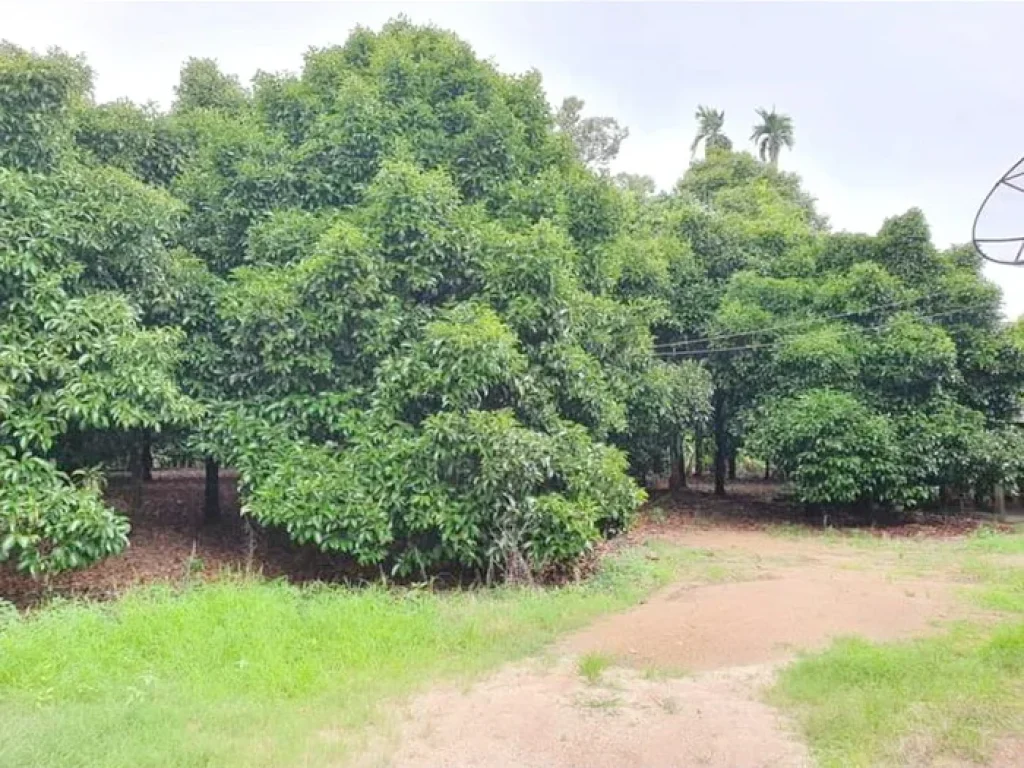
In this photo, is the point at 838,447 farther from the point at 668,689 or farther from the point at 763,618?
the point at 668,689

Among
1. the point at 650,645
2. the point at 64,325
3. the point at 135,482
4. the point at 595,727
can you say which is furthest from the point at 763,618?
the point at 135,482

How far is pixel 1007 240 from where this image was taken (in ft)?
15.8

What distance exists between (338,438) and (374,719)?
164 inches

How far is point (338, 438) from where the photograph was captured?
793cm

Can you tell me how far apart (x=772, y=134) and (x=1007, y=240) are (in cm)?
3299

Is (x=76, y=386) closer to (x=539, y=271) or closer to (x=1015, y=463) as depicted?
(x=539, y=271)

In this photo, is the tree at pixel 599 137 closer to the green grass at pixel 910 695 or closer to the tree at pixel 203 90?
the tree at pixel 203 90

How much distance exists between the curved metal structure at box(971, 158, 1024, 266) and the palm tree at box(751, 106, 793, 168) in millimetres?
31793

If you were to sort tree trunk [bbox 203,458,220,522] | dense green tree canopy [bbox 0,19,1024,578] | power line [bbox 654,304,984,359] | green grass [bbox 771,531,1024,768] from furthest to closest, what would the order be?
power line [bbox 654,304,984,359] < tree trunk [bbox 203,458,220,522] < dense green tree canopy [bbox 0,19,1024,578] < green grass [bbox 771,531,1024,768]

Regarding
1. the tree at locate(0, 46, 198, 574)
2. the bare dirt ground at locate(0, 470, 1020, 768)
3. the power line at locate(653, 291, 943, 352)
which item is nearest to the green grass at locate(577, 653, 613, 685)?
the bare dirt ground at locate(0, 470, 1020, 768)

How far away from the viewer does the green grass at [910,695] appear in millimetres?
3631

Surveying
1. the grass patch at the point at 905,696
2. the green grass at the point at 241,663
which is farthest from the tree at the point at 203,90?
the grass patch at the point at 905,696

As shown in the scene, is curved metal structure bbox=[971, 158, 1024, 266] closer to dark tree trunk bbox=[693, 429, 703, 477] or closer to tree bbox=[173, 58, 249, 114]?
tree bbox=[173, 58, 249, 114]

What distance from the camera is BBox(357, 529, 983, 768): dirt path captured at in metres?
3.74
